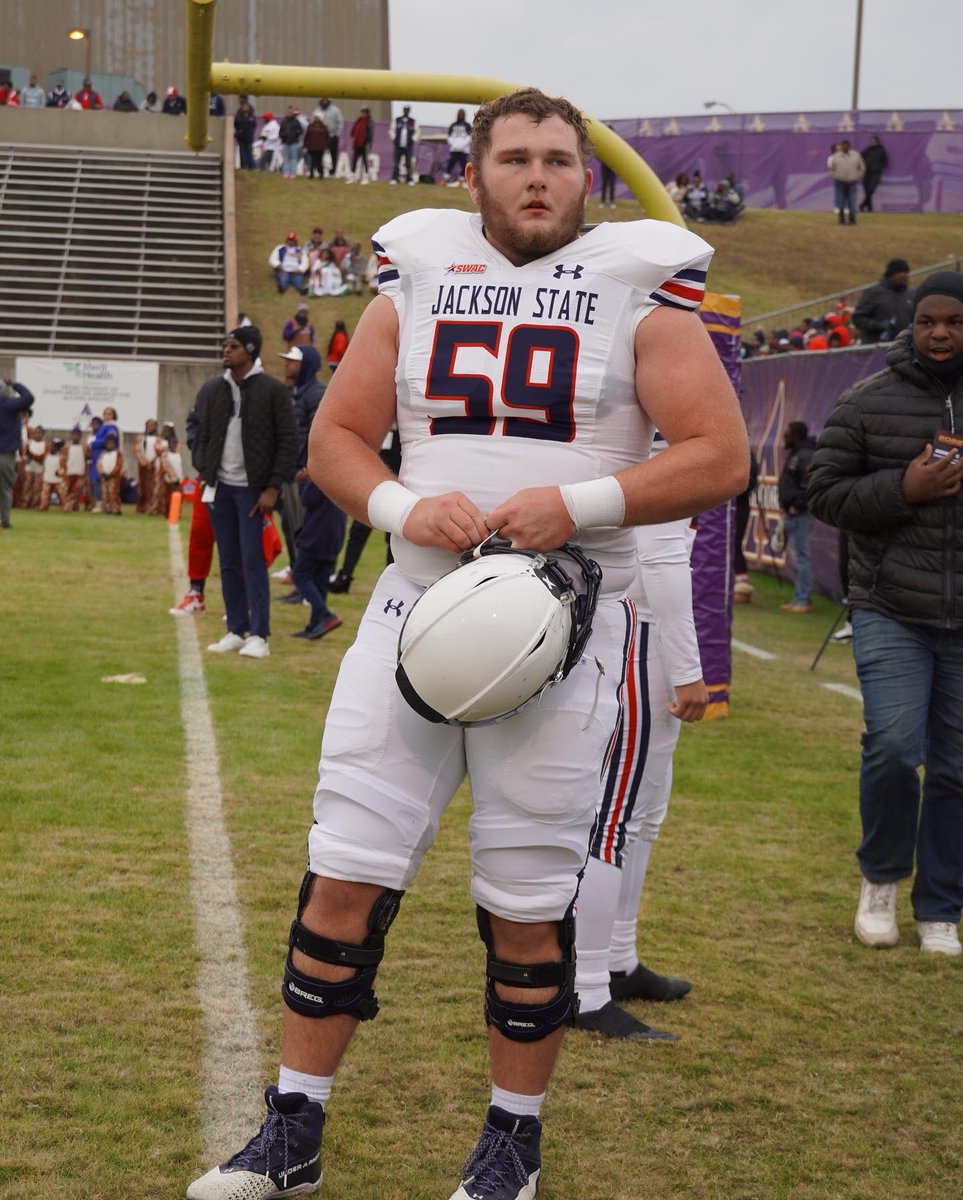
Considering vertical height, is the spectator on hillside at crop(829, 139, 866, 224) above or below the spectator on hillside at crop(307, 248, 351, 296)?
above

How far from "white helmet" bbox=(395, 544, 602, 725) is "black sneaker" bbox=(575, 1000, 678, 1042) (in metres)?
1.58

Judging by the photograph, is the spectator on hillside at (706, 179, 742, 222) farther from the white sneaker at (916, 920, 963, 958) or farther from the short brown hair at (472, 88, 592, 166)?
the short brown hair at (472, 88, 592, 166)

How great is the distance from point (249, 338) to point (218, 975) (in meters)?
6.22

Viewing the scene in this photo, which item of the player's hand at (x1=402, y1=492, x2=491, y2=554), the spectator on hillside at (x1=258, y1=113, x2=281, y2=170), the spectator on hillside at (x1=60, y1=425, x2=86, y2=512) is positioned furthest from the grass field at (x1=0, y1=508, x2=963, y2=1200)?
the spectator on hillside at (x1=258, y1=113, x2=281, y2=170)

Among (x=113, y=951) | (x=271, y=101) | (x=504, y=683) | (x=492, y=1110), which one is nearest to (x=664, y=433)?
(x=504, y=683)

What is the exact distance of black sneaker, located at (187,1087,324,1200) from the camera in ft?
9.30

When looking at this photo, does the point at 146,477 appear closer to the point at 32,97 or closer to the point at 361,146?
the point at 361,146

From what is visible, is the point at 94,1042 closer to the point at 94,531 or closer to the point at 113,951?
the point at 113,951

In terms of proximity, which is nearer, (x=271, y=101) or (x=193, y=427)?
(x=193, y=427)

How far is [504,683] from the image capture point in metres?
2.65

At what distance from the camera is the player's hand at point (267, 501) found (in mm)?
9633

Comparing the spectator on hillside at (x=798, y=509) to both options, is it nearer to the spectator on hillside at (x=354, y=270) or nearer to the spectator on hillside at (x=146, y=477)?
the spectator on hillside at (x=146, y=477)

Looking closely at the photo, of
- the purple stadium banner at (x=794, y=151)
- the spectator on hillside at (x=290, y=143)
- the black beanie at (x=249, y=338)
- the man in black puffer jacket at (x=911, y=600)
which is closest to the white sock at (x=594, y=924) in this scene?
the man in black puffer jacket at (x=911, y=600)

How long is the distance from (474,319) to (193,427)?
29.8ft
